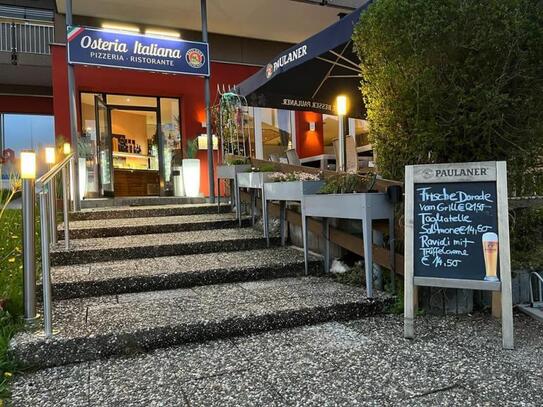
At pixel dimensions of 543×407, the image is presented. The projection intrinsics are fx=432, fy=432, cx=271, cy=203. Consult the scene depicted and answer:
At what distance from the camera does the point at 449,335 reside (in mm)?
2814

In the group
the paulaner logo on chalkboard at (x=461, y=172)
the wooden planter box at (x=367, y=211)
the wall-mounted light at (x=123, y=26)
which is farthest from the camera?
the wall-mounted light at (x=123, y=26)

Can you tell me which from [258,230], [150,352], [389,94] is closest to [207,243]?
[258,230]

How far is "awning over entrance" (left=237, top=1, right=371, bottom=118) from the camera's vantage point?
503cm

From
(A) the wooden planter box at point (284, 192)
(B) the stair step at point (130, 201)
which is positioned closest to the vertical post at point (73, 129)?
(B) the stair step at point (130, 201)

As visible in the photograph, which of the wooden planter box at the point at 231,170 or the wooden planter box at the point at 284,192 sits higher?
the wooden planter box at the point at 231,170

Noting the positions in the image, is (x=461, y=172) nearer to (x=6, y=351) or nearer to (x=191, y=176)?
(x=6, y=351)

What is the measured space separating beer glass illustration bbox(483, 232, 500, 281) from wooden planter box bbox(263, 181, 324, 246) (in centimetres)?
174

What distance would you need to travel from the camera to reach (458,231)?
279 centimetres

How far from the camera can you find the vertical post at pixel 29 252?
2.66m

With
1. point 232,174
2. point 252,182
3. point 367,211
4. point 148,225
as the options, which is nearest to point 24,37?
point 232,174

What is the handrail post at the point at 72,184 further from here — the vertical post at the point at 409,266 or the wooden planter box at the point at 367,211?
the vertical post at the point at 409,266

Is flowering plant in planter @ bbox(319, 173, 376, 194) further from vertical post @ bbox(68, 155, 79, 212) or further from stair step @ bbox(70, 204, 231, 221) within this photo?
vertical post @ bbox(68, 155, 79, 212)

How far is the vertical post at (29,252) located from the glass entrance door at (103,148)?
579 cm

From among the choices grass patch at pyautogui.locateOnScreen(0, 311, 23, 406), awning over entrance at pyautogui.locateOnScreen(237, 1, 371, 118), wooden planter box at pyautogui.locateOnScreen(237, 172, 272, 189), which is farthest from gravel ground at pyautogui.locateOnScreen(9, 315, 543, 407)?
awning over entrance at pyautogui.locateOnScreen(237, 1, 371, 118)
